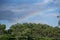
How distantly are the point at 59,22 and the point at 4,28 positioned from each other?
24.8m

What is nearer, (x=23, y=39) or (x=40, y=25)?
(x=23, y=39)

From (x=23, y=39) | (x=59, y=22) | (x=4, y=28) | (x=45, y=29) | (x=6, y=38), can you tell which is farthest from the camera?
(x=45, y=29)

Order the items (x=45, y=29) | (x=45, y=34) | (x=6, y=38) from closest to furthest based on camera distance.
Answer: (x=6, y=38), (x=45, y=34), (x=45, y=29)

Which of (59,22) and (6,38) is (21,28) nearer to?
(6,38)

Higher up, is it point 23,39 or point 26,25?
point 26,25

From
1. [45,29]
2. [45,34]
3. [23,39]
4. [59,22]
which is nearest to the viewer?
[59,22]

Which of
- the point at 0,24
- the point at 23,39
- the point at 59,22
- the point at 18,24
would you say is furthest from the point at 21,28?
the point at 59,22

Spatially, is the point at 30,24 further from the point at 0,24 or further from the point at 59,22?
the point at 59,22

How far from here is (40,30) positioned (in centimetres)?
5228

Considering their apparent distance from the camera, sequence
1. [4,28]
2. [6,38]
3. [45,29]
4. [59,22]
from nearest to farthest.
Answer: [59,22], [6,38], [4,28], [45,29]

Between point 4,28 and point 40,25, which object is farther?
point 40,25

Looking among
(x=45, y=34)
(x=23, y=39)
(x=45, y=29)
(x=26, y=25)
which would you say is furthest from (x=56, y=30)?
(x=23, y=39)

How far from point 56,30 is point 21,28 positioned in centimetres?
975

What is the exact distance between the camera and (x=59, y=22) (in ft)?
75.8
